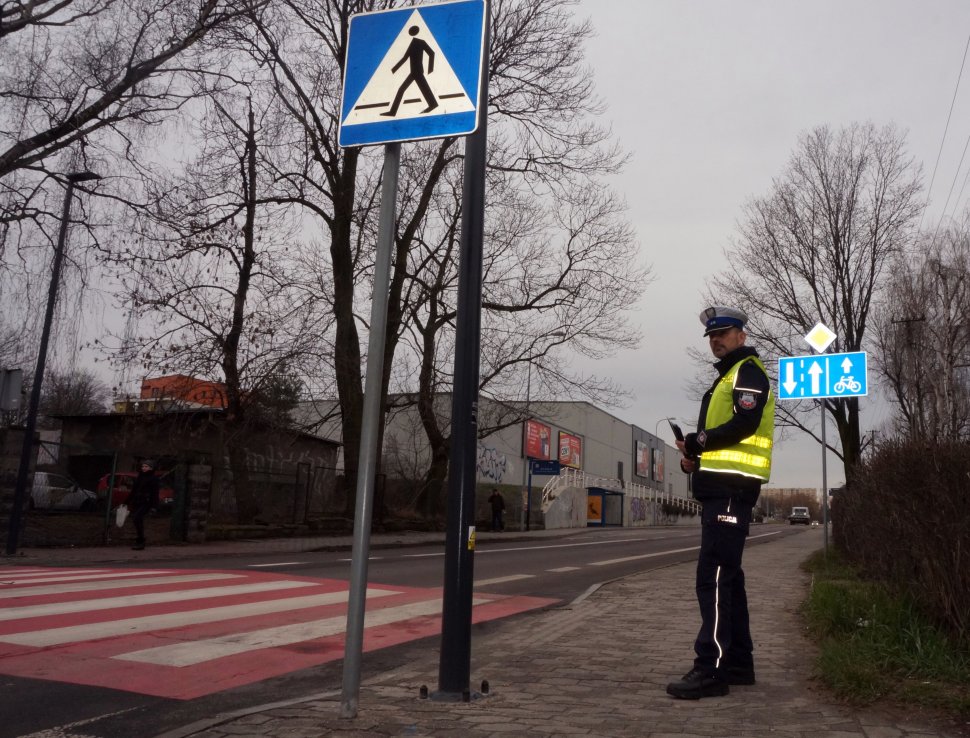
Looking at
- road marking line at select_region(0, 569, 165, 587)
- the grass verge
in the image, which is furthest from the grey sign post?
road marking line at select_region(0, 569, 165, 587)

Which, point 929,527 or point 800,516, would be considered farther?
point 800,516

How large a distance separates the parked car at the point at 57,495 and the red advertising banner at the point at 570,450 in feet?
139

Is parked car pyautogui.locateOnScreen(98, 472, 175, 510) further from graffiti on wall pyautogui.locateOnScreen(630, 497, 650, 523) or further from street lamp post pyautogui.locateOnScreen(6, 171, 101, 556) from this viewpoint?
graffiti on wall pyautogui.locateOnScreen(630, 497, 650, 523)

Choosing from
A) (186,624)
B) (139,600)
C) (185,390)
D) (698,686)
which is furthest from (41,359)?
(698,686)

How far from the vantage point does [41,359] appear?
579 inches

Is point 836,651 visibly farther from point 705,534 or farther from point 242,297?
point 242,297

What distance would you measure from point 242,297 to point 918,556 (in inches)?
720

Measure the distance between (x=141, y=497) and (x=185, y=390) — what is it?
586 centimetres

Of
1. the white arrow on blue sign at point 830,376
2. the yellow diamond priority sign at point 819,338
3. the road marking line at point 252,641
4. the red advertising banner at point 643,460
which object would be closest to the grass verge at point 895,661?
the road marking line at point 252,641

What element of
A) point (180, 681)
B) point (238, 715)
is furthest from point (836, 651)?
point (180, 681)

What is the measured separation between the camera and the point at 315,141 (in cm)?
2444

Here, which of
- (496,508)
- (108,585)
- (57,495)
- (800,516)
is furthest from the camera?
(800,516)

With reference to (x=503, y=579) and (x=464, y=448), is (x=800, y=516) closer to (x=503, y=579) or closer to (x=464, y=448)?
(x=503, y=579)

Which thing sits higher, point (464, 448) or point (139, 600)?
point (464, 448)
